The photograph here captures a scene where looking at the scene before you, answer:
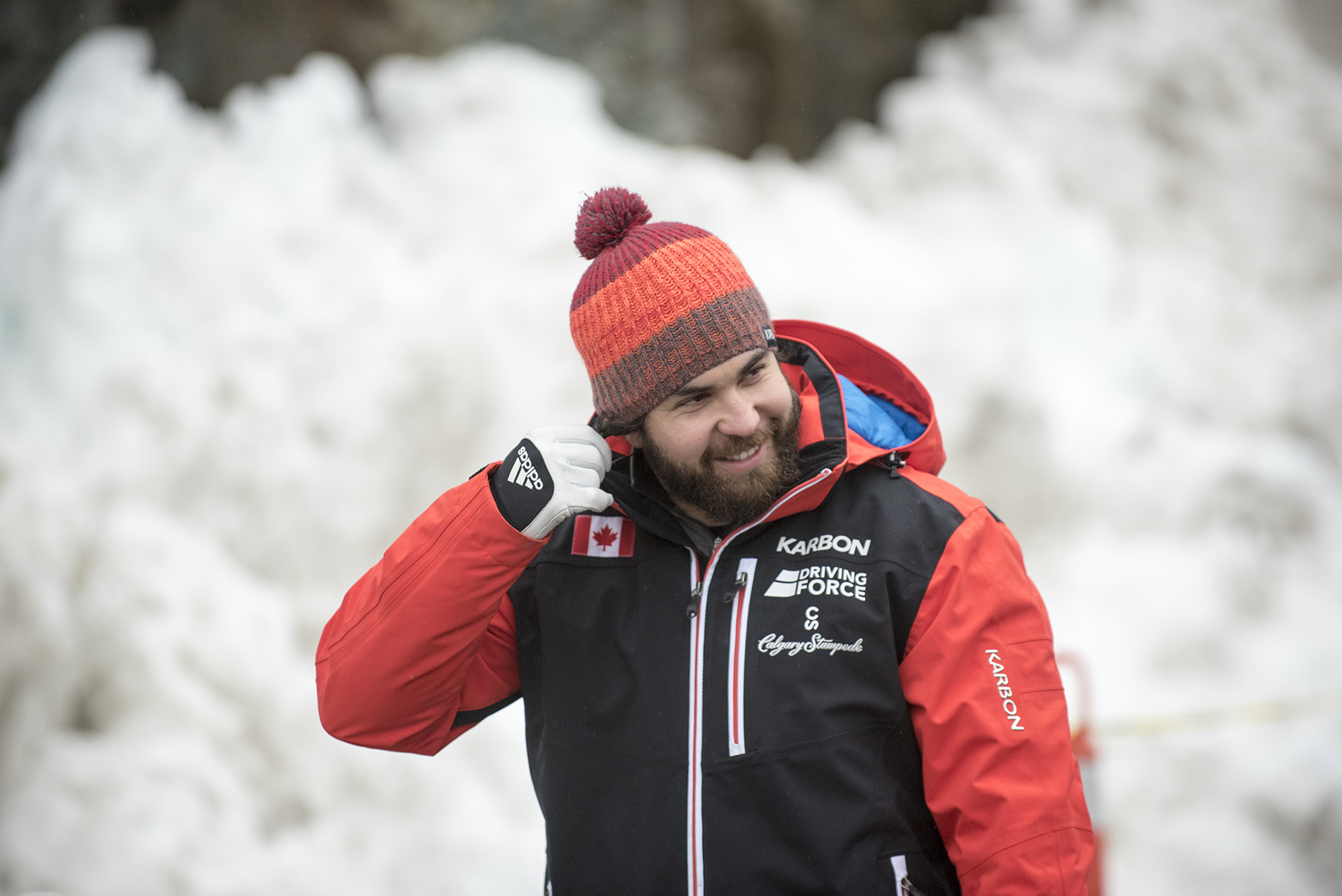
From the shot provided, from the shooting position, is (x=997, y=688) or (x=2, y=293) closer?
(x=997, y=688)

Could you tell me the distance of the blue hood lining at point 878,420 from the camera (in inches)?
60.1

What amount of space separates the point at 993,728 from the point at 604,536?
0.59m

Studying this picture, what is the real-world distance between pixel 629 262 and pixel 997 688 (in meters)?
0.75

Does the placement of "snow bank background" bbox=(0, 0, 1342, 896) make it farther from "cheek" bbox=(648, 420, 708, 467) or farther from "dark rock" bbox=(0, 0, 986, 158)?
"cheek" bbox=(648, 420, 708, 467)

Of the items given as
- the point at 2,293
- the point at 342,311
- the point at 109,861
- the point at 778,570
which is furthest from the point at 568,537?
the point at 2,293

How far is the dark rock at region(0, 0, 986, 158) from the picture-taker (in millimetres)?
4219

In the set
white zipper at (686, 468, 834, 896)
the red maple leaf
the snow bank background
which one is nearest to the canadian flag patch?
the red maple leaf

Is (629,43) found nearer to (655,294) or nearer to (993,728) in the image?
(655,294)

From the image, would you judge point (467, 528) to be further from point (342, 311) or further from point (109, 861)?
point (342, 311)

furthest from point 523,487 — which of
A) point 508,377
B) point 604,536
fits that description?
point 508,377

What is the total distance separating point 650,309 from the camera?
4.74 feet

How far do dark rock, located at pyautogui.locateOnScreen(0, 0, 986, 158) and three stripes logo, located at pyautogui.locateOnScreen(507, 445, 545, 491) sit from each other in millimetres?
3646

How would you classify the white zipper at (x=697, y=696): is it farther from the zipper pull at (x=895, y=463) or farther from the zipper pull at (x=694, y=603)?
the zipper pull at (x=895, y=463)

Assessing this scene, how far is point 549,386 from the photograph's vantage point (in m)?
4.10
